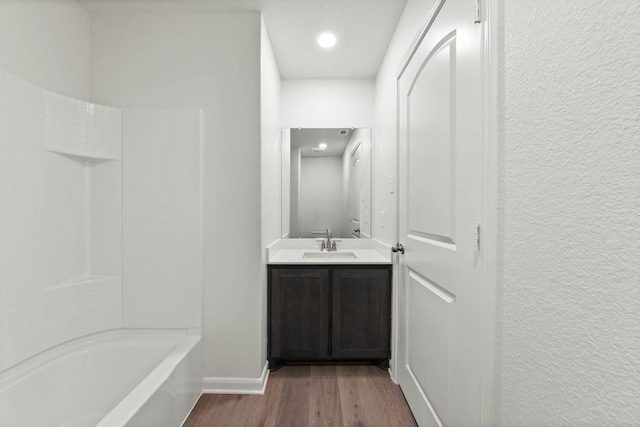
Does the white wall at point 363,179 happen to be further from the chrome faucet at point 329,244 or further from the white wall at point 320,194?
the chrome faucet at point 329,244

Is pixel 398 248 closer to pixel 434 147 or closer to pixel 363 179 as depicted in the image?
pixel 434 147

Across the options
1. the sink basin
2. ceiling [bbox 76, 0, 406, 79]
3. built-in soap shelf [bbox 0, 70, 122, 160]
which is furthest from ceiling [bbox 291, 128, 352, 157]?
built-in soap shelf [bbox 0, 70, 122, 160]

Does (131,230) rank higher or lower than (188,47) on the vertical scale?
lower

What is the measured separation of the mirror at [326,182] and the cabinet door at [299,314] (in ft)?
2.42

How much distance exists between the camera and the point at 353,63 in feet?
8.48

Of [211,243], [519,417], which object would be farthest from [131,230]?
[519,417]

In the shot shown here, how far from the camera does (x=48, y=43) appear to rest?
167 cm

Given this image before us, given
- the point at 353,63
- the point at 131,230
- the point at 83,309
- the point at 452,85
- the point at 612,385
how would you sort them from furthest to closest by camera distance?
the point at 353,63, the point at 131,230, the point at 83,309, the point at 452,85, the point at 612,385

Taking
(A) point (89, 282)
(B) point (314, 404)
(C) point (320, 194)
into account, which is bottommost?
(B) point (314, 404)

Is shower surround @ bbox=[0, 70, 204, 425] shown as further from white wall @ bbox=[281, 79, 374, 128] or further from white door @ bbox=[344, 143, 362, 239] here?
white door @ bbox=[344, 143, 362, 239]

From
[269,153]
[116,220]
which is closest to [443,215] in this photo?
[269,153]

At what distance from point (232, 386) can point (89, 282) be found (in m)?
1.07

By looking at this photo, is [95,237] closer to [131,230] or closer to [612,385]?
[131,230]

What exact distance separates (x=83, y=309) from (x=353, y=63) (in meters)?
2.57
